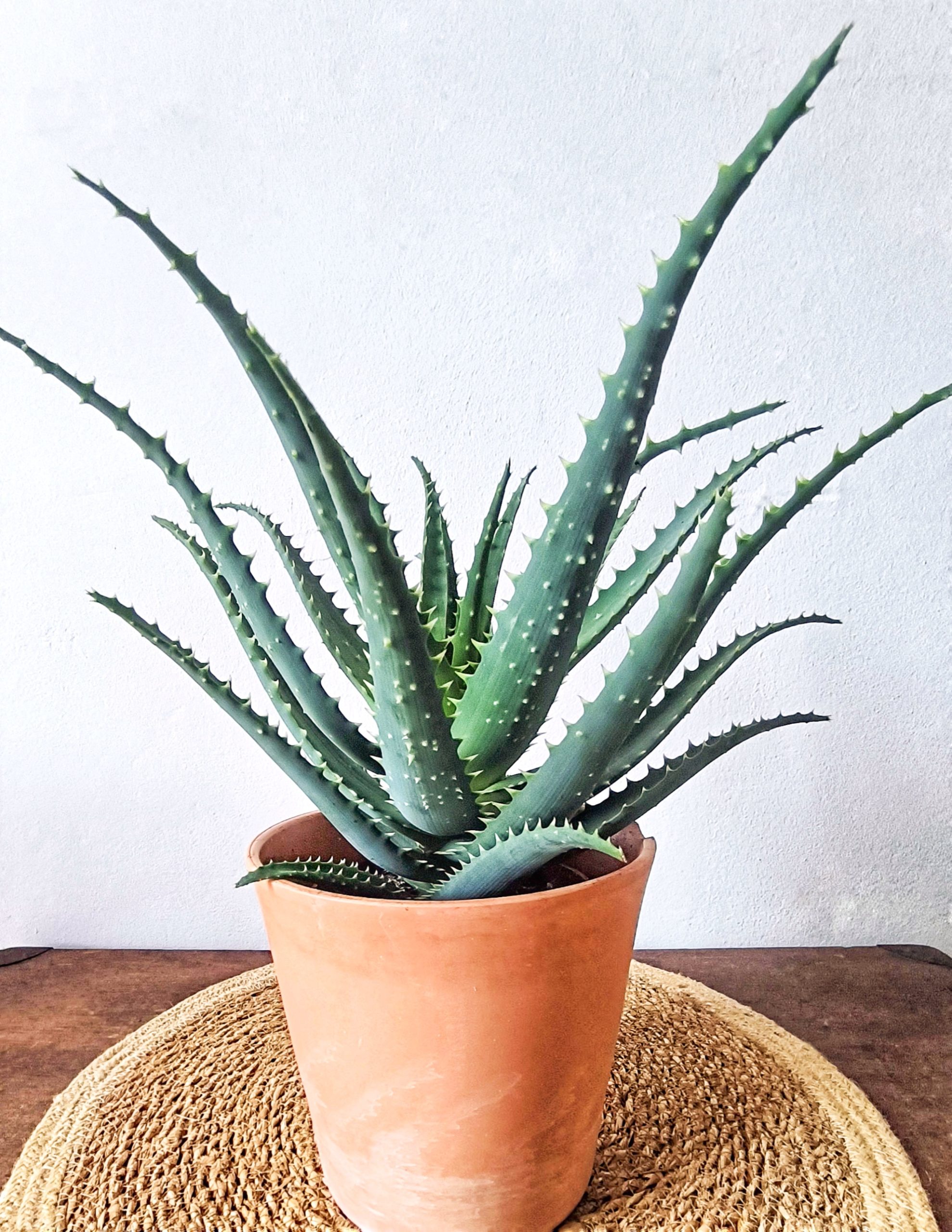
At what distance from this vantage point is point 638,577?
43cm

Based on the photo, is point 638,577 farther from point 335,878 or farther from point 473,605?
point 335,878

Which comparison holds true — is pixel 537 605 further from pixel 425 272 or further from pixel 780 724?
pixel 425 272

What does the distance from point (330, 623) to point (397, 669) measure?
123mm

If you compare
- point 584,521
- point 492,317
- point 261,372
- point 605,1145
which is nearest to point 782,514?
point 584,521

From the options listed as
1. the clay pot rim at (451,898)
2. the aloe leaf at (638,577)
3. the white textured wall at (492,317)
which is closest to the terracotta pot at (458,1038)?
the clay pot rim at (451,898)

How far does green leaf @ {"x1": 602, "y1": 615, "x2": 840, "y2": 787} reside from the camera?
40 centimetres

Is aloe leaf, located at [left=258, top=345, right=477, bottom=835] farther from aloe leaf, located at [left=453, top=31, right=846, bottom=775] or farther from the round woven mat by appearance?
the round woven mat

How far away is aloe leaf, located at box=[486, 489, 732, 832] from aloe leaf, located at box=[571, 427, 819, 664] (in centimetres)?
8

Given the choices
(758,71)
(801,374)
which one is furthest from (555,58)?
(801,374)

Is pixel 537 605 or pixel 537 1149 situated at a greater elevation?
pixel 537 605

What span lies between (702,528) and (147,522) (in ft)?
1.80

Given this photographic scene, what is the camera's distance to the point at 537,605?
1.05 ft

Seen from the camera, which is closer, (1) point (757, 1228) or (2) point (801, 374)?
(1) point (757, 1228)

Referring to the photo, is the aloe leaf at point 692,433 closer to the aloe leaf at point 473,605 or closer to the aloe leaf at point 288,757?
the aloe leaf at point 473,605
